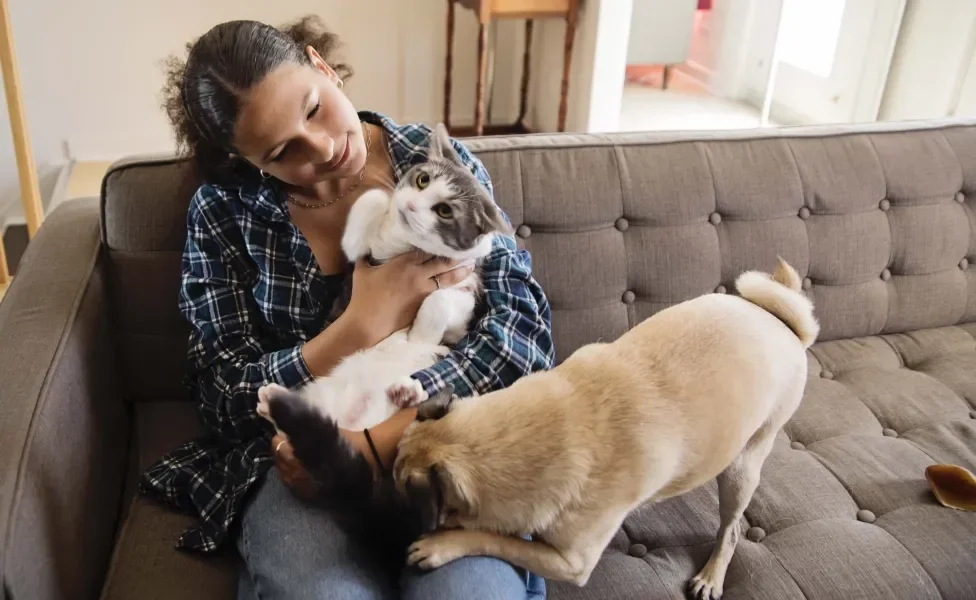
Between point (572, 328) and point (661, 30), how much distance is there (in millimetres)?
2619

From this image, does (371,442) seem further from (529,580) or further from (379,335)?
(529,580)

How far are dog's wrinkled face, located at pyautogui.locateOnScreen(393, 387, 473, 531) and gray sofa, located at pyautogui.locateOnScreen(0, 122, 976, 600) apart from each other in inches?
12.5

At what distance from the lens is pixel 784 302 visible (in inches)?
48.4

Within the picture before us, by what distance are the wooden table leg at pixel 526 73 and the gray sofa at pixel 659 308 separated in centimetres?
235

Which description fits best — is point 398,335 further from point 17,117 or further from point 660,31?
point 660,31

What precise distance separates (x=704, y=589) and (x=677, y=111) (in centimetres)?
302

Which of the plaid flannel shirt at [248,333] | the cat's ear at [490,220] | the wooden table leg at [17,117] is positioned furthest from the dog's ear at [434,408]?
the wooden table leg at [17,117]

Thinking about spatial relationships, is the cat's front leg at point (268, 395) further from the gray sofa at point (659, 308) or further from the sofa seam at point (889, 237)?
the sofa seam at point (889, 237)

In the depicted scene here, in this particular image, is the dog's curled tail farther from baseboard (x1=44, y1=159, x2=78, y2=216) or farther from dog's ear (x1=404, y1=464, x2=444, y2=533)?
baseboard (x1=44, y1=159, x2=78, y2=216)

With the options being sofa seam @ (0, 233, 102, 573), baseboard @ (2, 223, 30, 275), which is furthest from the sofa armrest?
baseboard @ (2, 223, 30, 275)

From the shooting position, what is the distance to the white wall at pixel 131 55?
125 inches

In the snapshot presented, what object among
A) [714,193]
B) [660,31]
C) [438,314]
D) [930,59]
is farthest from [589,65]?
[438,314]

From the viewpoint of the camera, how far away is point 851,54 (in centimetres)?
322

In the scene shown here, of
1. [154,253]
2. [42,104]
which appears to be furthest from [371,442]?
[42,104]
